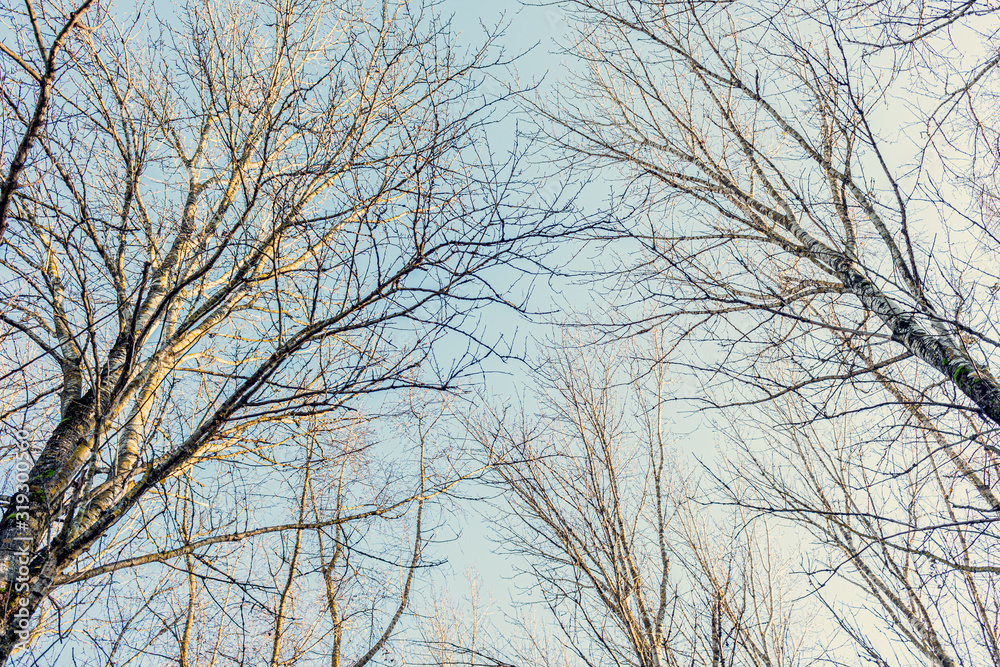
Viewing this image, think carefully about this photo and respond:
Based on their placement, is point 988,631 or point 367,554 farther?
point 988,631

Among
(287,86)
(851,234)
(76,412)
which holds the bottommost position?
(76,412)

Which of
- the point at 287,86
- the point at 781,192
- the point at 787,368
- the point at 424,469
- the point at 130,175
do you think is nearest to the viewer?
the point at 130,175

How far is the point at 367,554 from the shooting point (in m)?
2.66

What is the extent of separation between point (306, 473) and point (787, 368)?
15.7 ft

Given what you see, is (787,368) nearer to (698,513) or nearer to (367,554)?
(698,513)

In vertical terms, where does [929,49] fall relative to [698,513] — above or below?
above

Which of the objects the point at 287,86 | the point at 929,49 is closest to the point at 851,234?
the point at 929,49

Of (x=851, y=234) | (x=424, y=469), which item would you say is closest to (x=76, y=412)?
(x=424, y=469)

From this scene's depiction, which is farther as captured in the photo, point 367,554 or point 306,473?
point 306,473

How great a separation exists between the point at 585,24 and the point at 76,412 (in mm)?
4708

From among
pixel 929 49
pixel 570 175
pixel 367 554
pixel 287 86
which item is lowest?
pixel 367 554

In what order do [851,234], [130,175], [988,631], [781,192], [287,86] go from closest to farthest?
[130,175], [988,631], [851,234], [287,86], [781,192]

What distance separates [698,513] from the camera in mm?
6113

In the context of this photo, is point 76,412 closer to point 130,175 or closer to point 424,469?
point 130,175
